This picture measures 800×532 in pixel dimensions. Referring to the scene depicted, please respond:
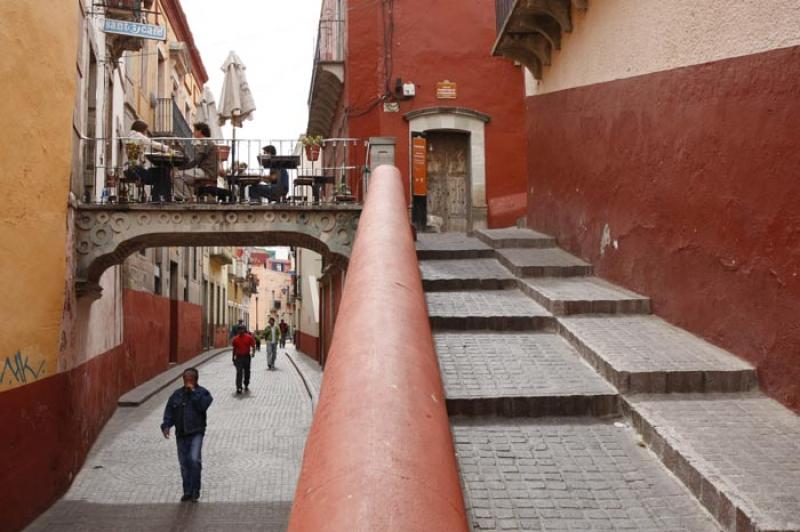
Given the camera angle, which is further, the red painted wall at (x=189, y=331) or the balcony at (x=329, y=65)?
the red painted wall at (x=189, y=331)

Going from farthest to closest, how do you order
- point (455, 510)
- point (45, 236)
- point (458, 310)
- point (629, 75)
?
point (45, 236), point (629, 75), point (458, 310), point (455, 510)

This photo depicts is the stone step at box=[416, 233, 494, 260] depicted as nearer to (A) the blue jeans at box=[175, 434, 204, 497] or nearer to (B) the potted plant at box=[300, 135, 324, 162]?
(A) the blue jeans at box=[175, 434, 204, 497]

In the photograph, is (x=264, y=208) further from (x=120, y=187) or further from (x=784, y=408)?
(x=784, y=408)

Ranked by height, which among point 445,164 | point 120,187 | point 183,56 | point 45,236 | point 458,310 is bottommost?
point 458,310

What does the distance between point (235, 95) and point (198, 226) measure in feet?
23.7

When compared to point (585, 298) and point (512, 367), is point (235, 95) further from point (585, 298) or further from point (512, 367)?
point (512, 367)

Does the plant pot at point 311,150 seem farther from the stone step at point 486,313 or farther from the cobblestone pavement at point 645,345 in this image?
the cobblestone pavement at point 645,345

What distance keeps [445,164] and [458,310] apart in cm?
1139

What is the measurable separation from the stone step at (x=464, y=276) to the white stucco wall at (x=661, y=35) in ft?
6.77

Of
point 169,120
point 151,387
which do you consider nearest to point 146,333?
point 151,387

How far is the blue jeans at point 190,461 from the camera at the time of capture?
30.0 ft

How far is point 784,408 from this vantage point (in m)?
4.37

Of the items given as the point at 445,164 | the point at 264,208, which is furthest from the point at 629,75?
the point at 445,164

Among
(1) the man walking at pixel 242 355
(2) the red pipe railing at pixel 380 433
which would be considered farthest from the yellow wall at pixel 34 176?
(1) the man walking at pixel 242 355
